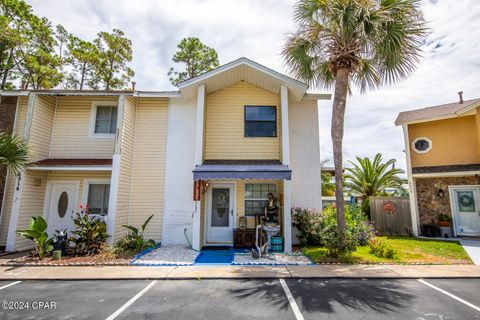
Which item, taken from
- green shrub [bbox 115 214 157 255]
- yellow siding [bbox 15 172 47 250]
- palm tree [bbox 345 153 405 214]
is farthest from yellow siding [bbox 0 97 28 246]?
palm tree [bbox 345 153 405 214]

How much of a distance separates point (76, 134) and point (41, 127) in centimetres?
139

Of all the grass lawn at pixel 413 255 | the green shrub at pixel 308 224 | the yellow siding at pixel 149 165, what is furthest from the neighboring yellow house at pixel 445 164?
the yellow siding at pixel 149 165

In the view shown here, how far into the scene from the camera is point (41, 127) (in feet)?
37.2

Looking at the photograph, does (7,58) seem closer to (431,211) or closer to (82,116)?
(82,116)

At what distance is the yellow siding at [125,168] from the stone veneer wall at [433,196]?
1661 centimetres

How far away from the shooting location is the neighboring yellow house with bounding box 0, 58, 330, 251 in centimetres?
1100

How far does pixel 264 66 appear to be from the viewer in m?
11.0

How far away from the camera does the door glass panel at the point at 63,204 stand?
454 inches

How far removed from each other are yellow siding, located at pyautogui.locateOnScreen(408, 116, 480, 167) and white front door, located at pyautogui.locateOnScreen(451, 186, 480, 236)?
66.5 inches

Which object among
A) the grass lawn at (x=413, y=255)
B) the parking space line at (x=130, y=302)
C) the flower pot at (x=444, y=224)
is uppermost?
the flower pot at (x=444, y=224)

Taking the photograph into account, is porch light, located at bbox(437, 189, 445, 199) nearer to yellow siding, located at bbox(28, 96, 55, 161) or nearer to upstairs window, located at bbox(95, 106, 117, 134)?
upstairs window, located at bbox(95, 106, 117, 134)

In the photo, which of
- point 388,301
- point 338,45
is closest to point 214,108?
point 338,45

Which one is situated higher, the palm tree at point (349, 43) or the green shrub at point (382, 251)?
the palm tree at point (349, 43)

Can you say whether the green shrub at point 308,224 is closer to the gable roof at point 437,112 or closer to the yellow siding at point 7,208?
the gable roof at point 437,112
